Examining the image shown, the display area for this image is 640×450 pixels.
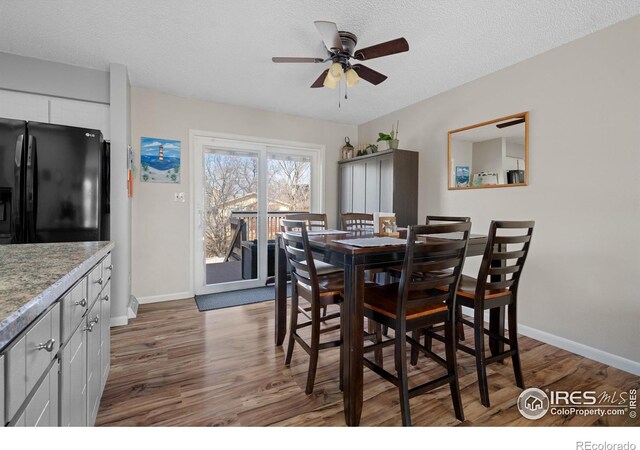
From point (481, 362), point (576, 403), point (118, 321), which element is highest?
point (481, 362)

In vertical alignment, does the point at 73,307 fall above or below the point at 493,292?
above

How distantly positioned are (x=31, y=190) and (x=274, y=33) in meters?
2.17

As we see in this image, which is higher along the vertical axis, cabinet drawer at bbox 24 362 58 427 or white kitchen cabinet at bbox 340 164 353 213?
white kitchen cabinet at bbox 340 164 353 213

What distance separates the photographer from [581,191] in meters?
2.34

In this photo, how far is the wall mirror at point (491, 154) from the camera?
8.95 feet

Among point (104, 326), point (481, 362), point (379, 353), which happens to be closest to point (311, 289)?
point (379, 353)

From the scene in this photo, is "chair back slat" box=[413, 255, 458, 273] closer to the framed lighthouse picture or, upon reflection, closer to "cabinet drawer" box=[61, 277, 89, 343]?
"cabinet drawer" box=[61, 277, 89, 343]

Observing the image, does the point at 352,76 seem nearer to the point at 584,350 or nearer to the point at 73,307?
the point at 73,307

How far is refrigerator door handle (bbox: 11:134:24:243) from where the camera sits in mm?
2195

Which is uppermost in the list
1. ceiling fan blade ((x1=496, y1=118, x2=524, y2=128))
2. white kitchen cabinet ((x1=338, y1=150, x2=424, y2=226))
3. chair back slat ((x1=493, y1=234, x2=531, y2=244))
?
ceiling fan blade ((x1=496, y1=118, x2=524, y2=128))

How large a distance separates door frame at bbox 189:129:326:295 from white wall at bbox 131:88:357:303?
0.05 metres

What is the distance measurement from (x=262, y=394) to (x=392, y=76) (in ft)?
9.85

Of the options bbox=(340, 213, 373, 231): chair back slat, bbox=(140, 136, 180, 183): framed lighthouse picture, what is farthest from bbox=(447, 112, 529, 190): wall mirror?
bbox=(140, 136, 180, 183): framed lighthouse picture

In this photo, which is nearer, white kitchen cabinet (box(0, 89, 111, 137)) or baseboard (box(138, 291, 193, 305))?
white kitchen cabinet (box(0, 89, 111, 137))
